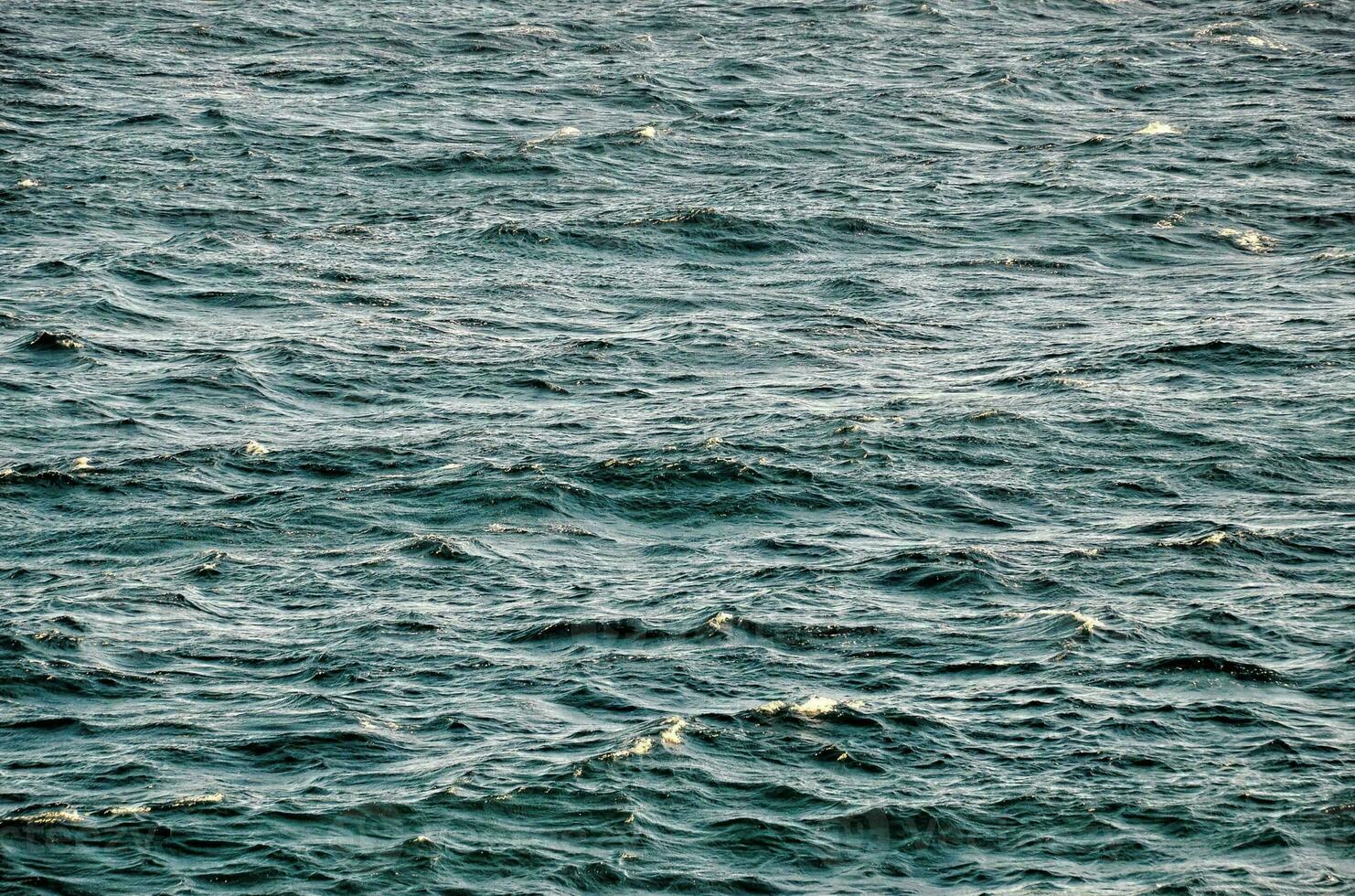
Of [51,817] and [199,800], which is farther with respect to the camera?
[199,800]

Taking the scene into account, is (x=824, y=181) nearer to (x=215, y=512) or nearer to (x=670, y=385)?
(x=670, y=385)

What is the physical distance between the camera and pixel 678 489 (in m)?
34.8

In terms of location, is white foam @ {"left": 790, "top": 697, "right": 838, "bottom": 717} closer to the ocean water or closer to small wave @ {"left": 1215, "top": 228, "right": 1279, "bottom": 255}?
the ocean water

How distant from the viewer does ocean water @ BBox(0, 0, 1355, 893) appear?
23.4 m

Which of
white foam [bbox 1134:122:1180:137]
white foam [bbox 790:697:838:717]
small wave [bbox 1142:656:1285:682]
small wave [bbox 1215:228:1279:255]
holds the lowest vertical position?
white foam [bbox 790:697:838:717]

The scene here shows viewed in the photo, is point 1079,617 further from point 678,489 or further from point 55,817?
point 55,817

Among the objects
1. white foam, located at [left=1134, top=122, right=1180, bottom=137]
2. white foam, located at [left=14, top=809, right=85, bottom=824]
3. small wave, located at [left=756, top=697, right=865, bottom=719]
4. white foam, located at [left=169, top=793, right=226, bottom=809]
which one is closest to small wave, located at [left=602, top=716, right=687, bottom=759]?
small wave, located at [left=756, top=697, right=865, bottom=719]

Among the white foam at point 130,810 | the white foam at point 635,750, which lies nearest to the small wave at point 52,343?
the white foam at point 130,810

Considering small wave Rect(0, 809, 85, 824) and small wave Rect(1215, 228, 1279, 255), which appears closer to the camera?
small wave Rect(0, 809, 85, 824)

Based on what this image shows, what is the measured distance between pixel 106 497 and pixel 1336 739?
21.8m

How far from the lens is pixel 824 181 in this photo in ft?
190

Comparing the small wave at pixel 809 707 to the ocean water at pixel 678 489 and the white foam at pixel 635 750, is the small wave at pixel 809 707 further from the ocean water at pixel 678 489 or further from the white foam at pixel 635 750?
the white foam at pixel 635 750

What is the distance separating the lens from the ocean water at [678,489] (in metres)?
23.4

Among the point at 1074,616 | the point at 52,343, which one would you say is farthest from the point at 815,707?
the point at 52,343
